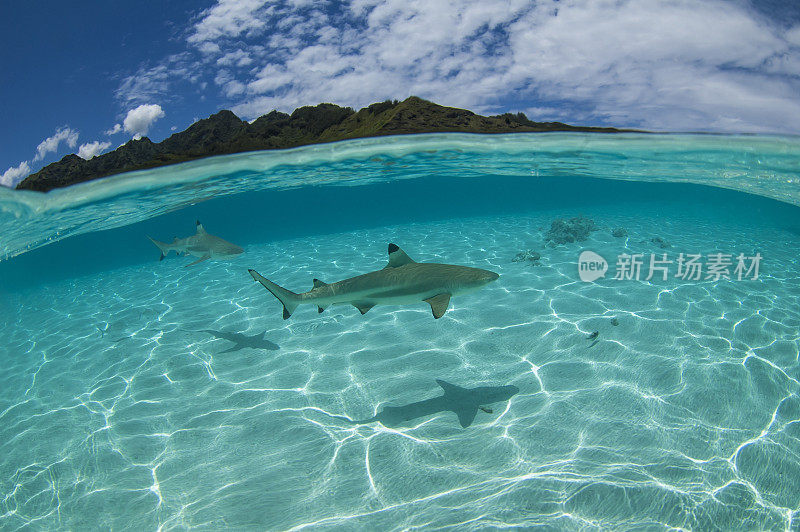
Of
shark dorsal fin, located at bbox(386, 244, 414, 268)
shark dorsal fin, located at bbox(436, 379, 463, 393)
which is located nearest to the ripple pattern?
shark dorsal fin, located at bbox(436, 379, 463, 393)

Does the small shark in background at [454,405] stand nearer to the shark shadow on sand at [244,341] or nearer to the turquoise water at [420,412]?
the turquoise water at [420,412]

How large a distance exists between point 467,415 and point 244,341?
6.05m

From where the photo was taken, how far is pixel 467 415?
5.45 m

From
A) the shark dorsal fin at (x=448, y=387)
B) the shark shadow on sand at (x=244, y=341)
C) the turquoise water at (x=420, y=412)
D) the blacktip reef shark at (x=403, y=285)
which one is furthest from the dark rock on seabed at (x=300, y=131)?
the blacktip reef shark at (x=403, y=285)

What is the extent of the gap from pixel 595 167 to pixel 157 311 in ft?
101

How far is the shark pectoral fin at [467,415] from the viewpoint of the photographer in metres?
5.29

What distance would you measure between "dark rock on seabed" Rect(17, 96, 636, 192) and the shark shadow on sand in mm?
12957

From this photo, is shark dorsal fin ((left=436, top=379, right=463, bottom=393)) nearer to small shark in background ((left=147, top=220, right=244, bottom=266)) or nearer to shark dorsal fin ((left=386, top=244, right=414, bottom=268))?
shark dorsal fin ((left=386, top=244, right=414, bottom=268))

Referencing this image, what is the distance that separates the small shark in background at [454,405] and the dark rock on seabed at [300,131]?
617 inches

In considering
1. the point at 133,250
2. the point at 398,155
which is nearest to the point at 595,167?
the point at 398,155

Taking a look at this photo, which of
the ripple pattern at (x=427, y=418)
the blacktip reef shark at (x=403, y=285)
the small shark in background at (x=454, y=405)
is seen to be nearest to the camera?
the ripple pattern at (x=427, y=418)

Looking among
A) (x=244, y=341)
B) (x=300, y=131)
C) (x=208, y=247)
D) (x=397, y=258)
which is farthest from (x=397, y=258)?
(x=300, y=131)

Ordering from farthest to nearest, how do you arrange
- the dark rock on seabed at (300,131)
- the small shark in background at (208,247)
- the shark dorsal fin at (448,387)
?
the dark rock on seabed at (300,131) → the small shark in background at (208,247) → the shark dorsal fin at (448,387)

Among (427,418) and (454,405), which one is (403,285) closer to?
(427,418)
